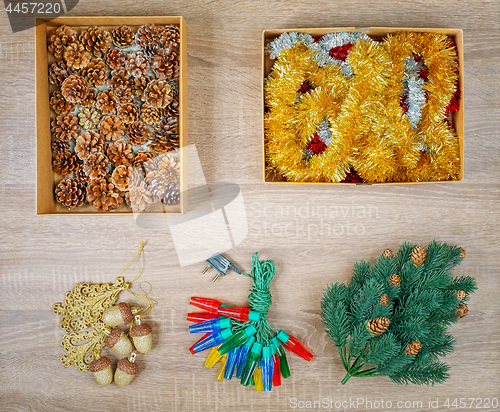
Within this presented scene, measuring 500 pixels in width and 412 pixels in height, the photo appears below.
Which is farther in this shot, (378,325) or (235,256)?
(235,256)

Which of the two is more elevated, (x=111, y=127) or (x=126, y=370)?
(x=111, y=127)

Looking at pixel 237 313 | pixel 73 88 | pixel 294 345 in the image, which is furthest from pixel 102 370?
pixel 73 88

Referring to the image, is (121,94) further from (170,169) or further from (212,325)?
(212,325)

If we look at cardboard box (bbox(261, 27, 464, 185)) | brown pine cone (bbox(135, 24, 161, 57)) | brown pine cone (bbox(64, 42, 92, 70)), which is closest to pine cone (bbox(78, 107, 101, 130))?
brown pine cone (bbox(64, 42, 92, 70))

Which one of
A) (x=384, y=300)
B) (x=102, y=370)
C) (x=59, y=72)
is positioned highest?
(x=59, y=72)

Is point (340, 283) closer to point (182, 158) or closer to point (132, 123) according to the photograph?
point (182, 158)

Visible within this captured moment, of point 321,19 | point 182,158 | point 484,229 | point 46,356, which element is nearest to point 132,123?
point 182,158
